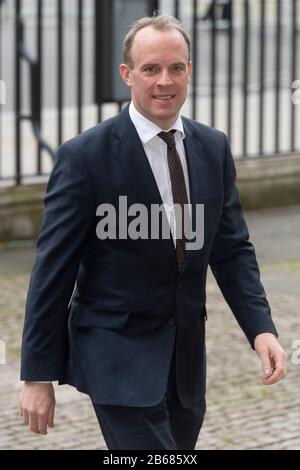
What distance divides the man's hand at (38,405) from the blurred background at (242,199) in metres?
1.85

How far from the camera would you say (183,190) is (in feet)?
13.2

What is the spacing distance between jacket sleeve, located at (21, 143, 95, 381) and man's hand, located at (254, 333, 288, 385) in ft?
2.01

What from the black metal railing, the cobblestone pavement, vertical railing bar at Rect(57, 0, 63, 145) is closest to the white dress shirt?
the cobblestone pavement

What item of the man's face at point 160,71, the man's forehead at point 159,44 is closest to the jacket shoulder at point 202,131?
the man's face at point 160,71

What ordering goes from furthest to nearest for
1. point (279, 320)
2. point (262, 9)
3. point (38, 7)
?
point (262, 9) → point (38, 7) → point (279, 320)

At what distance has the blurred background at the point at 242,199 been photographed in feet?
20.2

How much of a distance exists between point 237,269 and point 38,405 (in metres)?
0.77

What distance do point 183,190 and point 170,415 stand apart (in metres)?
0.69

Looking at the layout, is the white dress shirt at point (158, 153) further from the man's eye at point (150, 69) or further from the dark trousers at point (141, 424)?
the dark trousers at point (141, 424)

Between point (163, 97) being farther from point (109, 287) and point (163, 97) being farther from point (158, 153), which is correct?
point (109, 287)

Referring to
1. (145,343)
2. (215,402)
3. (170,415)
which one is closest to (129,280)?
(145,343)

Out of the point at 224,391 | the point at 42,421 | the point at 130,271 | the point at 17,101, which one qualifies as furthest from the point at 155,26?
the point at 17,101

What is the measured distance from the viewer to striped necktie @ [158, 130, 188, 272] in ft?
13.1
